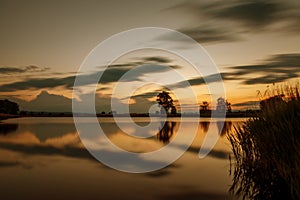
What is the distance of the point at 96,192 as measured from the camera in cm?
1166

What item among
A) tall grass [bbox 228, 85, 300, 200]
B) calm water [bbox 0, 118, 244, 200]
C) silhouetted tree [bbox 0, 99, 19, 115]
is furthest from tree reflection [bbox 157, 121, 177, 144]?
silhouetted tree [bbox 0, 99, 19, 115]

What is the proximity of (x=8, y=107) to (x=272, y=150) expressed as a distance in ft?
388

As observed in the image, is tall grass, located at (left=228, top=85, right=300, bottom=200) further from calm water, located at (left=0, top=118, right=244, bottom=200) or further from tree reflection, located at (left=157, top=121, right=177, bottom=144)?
tree reflection, located at (left=157, top=121, right=177, bottom=144)

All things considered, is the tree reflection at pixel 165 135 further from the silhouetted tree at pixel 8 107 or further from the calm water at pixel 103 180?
the silhouetted tree at pixel 8 107

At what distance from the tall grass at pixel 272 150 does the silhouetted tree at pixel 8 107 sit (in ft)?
354

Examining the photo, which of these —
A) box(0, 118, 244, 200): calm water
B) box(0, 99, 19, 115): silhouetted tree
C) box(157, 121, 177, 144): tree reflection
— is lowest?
box(0, 118, 244, 200): calm water

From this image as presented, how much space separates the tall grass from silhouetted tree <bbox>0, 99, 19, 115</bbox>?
108 meters

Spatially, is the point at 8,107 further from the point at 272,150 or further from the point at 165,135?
the point at 272,150

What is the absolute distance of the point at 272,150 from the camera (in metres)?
10.3

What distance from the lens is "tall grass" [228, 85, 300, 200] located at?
365 inches

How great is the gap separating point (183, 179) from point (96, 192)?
405 cm

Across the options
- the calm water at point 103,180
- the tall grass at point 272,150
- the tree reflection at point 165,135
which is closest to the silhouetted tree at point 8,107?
the tree reflection at point 165,135

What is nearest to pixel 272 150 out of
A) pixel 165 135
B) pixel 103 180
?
pixel 103 180

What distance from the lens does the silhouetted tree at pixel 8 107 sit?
363ft
